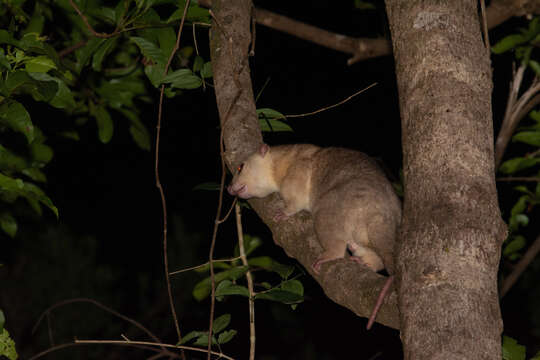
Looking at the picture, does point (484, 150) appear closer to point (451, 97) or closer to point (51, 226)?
point (451, 97)

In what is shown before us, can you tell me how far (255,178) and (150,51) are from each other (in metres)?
0.93

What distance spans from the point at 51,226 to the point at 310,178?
23.5 ft

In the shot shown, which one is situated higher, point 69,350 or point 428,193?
point 428,193

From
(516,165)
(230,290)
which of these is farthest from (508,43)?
(230,290)

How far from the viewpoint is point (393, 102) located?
7.05 m

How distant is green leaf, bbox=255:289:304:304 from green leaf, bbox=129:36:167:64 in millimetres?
1229

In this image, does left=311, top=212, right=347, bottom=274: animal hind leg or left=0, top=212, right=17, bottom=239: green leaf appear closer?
left=311, top=212, right=347, bottom=274: animal hind leg

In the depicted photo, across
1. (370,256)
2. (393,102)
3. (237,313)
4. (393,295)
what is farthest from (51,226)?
(393,295)

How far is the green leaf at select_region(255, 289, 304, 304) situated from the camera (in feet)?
7.56

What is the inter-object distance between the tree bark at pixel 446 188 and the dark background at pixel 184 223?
14.9ft

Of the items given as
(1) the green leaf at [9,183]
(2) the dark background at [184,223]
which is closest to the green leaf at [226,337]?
(1) the green leaf at [9,183]

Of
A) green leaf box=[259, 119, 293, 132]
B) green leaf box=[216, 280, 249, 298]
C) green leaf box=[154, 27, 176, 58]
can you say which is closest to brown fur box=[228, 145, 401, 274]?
green leaf box=[259, 119, 293, 132]

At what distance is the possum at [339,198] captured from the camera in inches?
107

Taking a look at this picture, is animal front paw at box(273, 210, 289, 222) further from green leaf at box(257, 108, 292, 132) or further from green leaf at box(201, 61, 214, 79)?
green leaf at box(201, 61, 214, 79)
